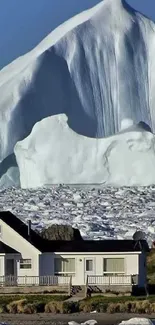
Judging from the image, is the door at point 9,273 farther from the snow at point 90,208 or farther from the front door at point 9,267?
the snow at point 90,208

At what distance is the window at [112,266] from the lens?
71.3 ft

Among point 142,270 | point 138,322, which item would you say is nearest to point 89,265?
point 142,270

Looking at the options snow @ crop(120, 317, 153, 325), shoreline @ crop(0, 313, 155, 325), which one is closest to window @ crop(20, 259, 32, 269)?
shoreline @ crop(0, 313, 155, 325)

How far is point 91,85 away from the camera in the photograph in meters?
48.6

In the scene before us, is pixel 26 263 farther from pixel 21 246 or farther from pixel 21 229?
pixel 21 229

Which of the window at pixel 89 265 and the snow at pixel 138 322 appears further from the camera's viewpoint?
the window at pixel 89 265

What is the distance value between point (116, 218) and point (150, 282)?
40.1 ft

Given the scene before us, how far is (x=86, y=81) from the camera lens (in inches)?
1908

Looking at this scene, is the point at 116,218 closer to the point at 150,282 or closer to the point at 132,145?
the point at 132,145

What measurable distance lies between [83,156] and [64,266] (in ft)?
67.2

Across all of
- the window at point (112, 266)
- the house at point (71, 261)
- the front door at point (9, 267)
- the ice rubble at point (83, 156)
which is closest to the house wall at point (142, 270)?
the house at point (71, 261)

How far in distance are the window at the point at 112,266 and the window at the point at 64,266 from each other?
25.7 inches

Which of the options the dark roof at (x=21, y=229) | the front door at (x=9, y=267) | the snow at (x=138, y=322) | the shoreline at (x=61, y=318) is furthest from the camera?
the dark roof at (x=21, y=229)

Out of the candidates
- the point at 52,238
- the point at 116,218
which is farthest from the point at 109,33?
the point at 52,238
